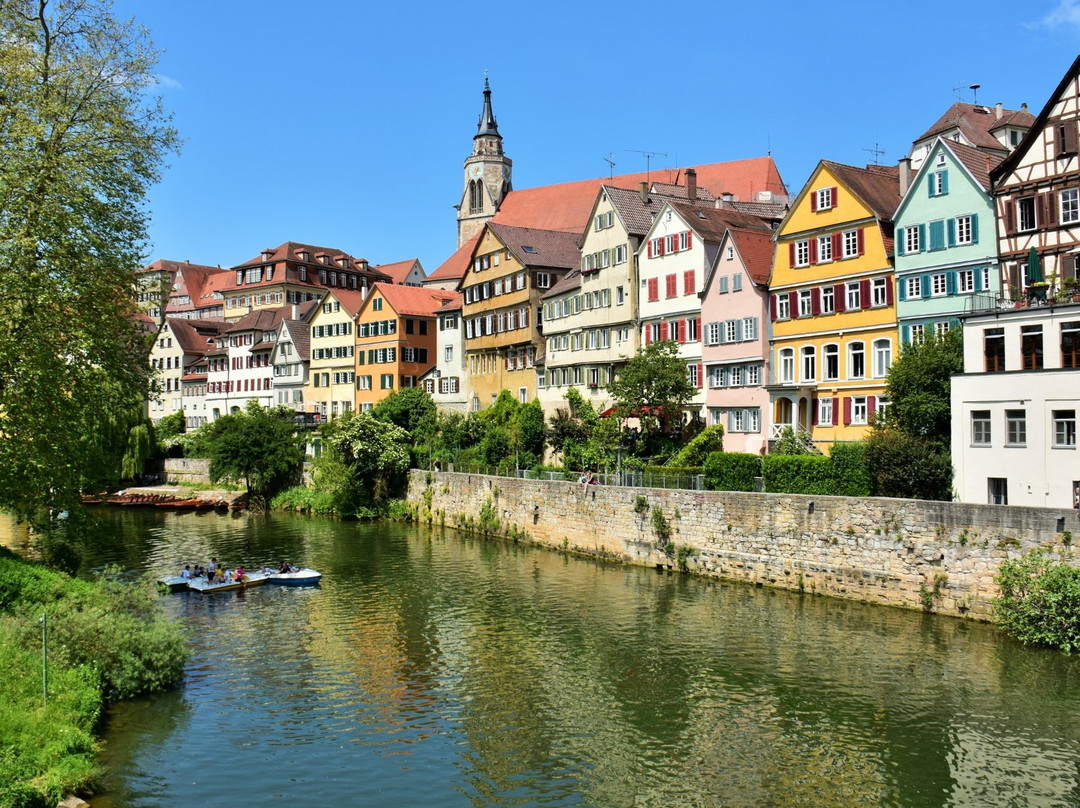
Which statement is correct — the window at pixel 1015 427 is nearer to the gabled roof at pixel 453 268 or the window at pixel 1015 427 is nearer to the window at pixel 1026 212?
the window at pixel 1026 212

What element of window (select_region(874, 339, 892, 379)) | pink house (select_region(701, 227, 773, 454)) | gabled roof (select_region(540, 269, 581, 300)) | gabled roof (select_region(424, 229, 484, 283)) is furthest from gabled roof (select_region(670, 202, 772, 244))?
gabled roof (select_region(424, 229, 484, 283))

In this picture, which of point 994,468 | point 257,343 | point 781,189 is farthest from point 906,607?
point 257,343

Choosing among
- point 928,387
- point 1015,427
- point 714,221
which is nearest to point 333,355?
point 714,221

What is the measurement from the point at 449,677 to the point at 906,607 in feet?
47.5

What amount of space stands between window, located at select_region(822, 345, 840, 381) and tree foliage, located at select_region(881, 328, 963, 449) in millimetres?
6938

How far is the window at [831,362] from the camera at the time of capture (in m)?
42.5

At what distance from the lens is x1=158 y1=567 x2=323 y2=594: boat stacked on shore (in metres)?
36.8

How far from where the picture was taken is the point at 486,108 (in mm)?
119688

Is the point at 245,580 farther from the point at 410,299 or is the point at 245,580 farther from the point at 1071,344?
the point at 410,299

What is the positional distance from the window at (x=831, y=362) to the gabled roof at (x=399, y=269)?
8490 centimetres

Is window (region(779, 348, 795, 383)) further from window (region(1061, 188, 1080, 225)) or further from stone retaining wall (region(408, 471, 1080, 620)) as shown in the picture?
window (region(1061, 188, 1080, 225))

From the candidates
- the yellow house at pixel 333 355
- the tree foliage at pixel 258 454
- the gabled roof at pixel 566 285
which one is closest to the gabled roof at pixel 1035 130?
the gabled roof at pixel 566 285

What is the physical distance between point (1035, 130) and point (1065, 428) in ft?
41.5

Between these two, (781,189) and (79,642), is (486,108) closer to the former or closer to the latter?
(781,189)
